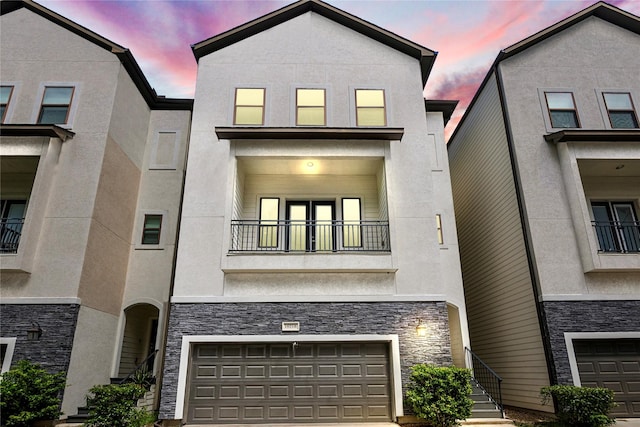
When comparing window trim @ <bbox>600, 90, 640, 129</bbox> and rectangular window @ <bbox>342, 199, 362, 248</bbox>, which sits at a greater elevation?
window trim @ <bbox>600, 90, 640, 129</bbox>

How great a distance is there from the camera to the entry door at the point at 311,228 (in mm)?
11523

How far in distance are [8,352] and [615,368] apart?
14661mm

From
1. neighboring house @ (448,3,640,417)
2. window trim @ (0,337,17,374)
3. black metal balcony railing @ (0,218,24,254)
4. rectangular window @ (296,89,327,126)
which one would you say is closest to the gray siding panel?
neighboring house @ (448,3,640,417)

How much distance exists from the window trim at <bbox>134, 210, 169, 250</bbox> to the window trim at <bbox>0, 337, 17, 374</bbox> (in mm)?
3783

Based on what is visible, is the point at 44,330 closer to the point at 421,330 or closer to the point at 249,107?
the point at 249,107

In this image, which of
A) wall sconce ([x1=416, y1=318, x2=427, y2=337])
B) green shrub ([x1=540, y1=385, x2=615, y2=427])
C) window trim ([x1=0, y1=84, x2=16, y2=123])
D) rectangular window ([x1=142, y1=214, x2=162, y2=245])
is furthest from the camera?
rectangular window ([x1=142, y1=214, x2=162, y2=245])

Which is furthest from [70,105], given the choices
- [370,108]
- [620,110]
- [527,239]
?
[620,110]

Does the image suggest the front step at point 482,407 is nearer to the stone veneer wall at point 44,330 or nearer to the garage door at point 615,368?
the garage door at point 615,368

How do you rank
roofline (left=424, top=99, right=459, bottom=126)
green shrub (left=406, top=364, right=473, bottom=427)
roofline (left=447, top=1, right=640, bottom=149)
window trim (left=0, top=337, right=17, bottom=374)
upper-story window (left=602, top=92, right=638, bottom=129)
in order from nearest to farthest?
green shrub (left=406, top=364, right=473, bottom=427) < window trim (left=0, top=337, right=17, bottom=374) < upper-story window (left=602, top=92, right=638, bottom=129) < roofline (left=447, top=1, right=640, bottom=149) < roofline (left=424, top=99, right=459, bottom=126)

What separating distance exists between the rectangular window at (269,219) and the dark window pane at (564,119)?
8759 millimetres

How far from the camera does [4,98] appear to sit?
36.9 feet

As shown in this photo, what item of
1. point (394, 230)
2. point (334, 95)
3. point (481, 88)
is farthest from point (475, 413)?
point (481, 88)

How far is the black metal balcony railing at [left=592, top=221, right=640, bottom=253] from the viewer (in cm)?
1146

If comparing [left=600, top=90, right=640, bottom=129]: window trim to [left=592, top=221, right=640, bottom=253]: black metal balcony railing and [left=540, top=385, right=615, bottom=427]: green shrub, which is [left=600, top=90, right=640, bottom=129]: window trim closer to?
[left=592, top=221, right=640, bottom=253]: black metal balcony railing
